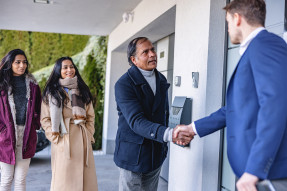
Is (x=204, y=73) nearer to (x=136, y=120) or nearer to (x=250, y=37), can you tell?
(x=136, y=120)

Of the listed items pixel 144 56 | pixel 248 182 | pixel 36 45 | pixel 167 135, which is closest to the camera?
pixel 248 182

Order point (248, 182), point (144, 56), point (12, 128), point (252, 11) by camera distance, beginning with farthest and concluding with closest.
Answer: point (12, 128) < point (144, 56) < point (252, 11) < point (248, 182)

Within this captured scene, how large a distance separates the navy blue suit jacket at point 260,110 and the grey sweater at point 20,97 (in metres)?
2.58

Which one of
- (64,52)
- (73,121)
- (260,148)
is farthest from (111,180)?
(64,52)

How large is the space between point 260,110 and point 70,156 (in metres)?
2.64

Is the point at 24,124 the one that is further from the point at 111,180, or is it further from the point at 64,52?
the point at 64,52

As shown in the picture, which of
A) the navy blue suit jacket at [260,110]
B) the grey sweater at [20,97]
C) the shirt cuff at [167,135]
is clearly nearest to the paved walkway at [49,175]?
the grey sweater at [20,97]

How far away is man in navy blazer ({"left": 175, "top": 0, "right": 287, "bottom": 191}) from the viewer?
4.64 ft

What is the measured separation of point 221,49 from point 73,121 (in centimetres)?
180

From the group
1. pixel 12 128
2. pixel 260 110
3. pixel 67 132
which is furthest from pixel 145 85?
pixel 12 128

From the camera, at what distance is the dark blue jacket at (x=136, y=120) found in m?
2.45

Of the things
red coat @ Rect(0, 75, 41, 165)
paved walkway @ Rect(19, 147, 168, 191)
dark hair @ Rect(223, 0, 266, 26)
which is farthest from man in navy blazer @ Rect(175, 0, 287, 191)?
paved walkway @ Rect(19, 147, 168, 191)

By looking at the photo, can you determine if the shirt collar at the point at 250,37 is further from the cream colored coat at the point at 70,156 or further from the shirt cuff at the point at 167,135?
the cream colored coat at the point at 70,156

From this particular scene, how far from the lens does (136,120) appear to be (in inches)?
95.2
